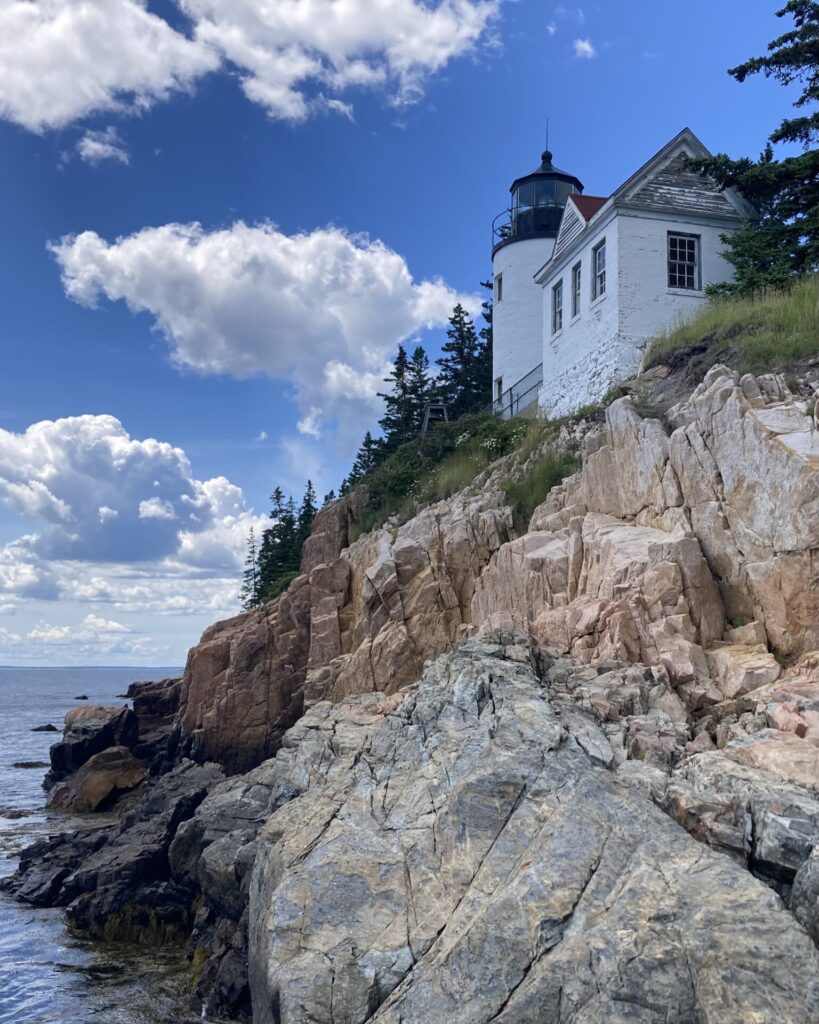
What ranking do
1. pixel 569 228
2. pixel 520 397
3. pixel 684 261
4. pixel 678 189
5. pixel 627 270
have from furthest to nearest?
pixel 520 397 < pixel 569 228 < pixel 678 189 < pixel 684 261 < pixel 627 270

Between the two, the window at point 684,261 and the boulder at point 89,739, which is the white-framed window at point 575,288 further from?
the boulder at point 89,739

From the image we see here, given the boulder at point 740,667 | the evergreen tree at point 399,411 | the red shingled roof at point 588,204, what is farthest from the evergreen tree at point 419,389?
the boulder at point 740,667

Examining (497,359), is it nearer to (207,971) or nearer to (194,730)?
(194,730)

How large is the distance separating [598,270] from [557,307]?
2.62m

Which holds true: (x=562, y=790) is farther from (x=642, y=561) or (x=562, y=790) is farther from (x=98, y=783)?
(x=98, y=783)

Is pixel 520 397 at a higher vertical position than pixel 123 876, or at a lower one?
higher

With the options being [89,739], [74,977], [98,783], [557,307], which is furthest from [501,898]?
[89,739]

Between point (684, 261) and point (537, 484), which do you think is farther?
point (684, 261)

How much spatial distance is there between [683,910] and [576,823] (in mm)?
1384

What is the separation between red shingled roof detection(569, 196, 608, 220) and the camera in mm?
25625

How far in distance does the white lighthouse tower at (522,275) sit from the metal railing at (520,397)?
4 cm

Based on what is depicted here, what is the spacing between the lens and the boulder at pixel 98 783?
26823 mm

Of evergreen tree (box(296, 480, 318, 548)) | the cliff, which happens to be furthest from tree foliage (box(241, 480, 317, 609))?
the cliff

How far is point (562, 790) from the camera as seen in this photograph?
8.94 metres
